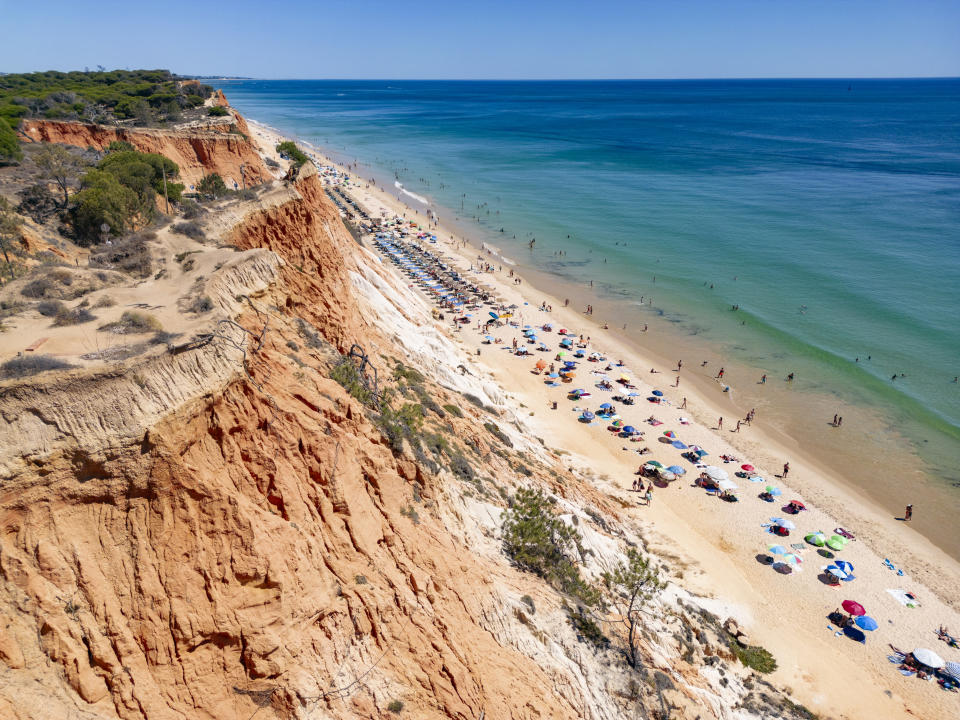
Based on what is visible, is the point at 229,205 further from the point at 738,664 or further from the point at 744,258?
the point at 744,258

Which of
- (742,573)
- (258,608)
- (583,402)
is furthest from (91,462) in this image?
(583,402)

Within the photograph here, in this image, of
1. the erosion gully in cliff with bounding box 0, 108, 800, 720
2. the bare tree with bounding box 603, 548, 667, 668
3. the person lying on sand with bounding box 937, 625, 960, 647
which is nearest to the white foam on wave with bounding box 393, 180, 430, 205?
the erosion gully in cliff with bounding box 0, 108, 800, 720

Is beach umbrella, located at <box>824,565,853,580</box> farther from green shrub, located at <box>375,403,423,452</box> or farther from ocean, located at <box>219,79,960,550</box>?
green shrub, located at <box>375,403,423,452</box>

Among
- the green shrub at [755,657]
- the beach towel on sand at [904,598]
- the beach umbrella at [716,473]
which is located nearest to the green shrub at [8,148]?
the beach umbrella at [716,473]

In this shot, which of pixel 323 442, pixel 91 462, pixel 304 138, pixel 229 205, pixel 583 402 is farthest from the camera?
pixel 304 138

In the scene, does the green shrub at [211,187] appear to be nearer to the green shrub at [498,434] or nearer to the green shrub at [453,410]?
the green shrub at [453,410]

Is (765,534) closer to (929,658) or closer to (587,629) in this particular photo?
(929,658)
